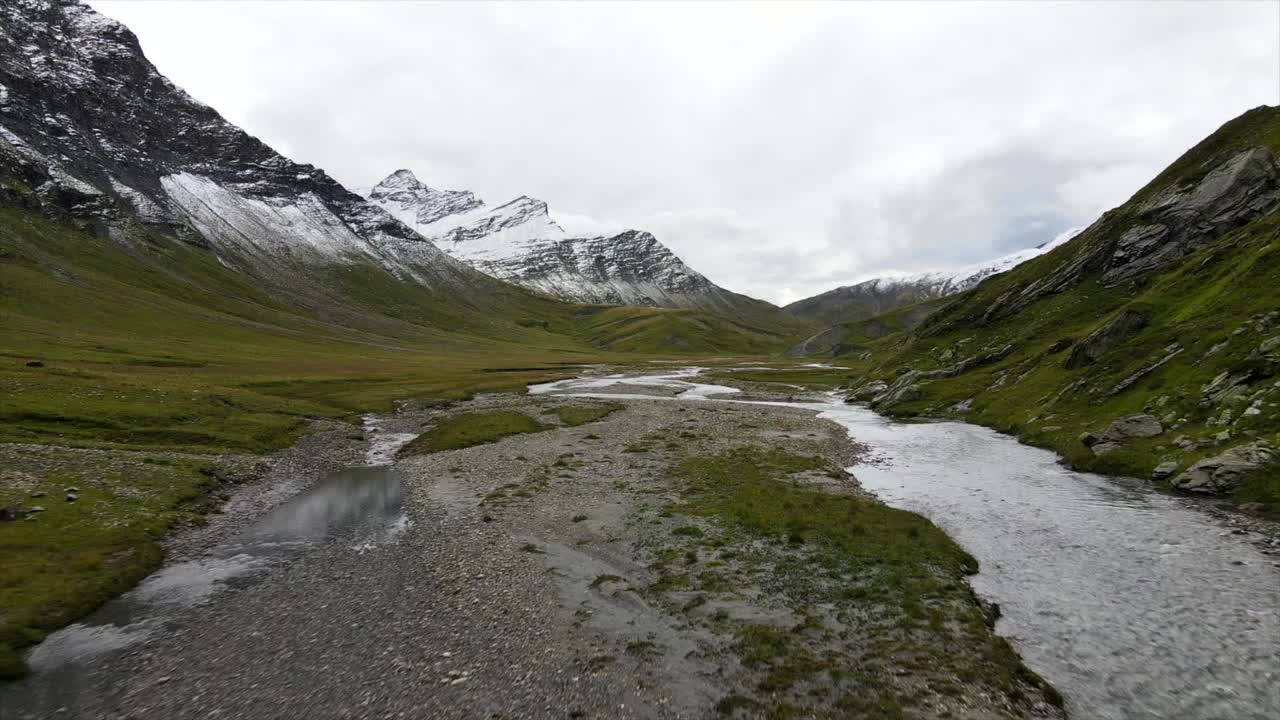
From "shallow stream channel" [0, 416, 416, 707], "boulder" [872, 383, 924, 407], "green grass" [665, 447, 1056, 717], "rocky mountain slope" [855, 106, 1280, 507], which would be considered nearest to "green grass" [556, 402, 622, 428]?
"shallow stream channel" [0, 416, 416, 707]

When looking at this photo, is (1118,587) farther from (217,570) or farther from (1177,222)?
(1177,222)

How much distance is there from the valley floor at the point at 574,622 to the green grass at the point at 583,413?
1329 inches

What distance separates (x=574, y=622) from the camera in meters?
22.1

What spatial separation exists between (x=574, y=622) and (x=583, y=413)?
187 ft

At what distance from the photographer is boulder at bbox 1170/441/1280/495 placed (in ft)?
103

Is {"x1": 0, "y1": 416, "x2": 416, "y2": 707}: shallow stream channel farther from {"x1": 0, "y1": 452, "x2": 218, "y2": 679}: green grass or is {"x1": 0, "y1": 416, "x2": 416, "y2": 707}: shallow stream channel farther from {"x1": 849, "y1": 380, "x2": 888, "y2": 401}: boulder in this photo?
{"x1": 849, "y1": 380, "x2": 888, "y2": 401}: boulder

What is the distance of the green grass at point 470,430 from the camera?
56562 millimetres

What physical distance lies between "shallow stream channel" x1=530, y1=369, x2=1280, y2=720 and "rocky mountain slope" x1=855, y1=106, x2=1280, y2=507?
15.6 ft

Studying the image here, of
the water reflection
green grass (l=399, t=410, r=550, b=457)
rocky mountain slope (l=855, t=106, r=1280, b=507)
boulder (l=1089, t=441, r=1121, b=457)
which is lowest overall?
the water reflection

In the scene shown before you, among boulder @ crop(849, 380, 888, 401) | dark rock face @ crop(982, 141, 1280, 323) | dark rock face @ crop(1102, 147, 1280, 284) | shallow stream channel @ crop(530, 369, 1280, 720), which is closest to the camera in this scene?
shallow stream channel @ crop(530, 369, 1280, 720)

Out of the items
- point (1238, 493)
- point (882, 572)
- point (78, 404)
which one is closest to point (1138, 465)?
point (1238, 493)

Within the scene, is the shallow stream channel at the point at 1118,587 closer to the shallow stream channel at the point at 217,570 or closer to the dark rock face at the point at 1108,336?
the dark rock face at the point at 1108,336

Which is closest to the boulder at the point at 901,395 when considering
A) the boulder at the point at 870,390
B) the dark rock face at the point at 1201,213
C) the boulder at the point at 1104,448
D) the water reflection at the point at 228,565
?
the boulder at the point at 870,390

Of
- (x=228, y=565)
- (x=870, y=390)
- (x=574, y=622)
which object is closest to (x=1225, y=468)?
(x=574, y=622)
